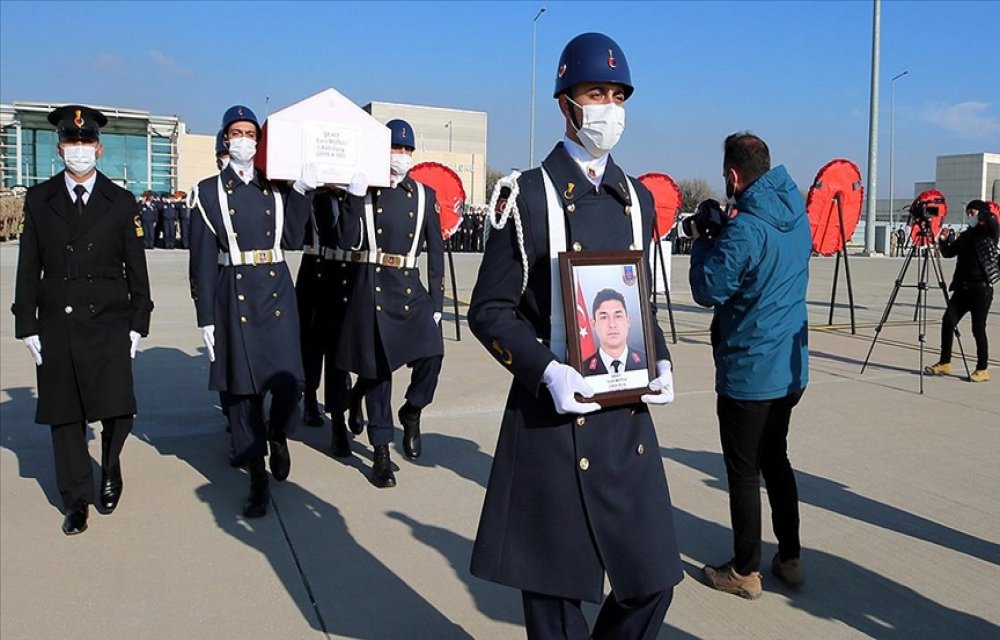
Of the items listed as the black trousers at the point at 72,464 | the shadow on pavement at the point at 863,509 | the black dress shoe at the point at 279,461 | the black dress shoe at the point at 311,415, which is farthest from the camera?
the black dress shoe at the point at 311,415

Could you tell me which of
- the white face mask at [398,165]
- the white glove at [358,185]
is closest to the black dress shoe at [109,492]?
the white glove at [358,185]

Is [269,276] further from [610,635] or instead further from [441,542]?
[610,635]

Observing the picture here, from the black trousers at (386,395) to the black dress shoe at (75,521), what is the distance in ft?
5.42

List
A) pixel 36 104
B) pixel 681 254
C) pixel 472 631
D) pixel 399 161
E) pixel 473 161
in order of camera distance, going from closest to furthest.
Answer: pixel 472 631, pixel 399 161, pixel 681 254, pixel 36 104, pixel 473 161

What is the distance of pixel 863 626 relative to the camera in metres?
3.56

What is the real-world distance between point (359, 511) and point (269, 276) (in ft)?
4.88

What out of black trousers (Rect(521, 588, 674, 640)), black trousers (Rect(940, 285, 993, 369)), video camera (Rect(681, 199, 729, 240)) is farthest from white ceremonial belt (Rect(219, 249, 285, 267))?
black trousers (Rect(940, 285, 993, 369))

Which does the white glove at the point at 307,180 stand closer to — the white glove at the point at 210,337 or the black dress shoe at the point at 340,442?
the white glove at the point at 210,337

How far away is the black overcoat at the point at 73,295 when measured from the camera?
4.64m

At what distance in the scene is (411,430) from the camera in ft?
19.6

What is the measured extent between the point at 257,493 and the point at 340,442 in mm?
1193

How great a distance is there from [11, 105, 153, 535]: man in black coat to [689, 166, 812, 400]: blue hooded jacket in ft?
10.4

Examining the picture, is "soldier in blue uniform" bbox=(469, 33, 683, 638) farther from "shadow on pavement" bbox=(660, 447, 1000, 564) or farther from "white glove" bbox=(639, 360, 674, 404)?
"shadow on pavement" bbox=(660, 447, 1000, 564)

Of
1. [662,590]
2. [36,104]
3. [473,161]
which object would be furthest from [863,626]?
[473,161]
